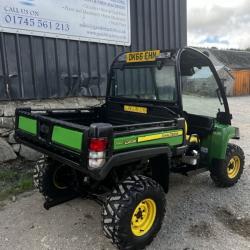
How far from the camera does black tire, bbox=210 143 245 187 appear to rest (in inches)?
195

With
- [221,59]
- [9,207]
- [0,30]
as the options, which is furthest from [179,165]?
[221,59]

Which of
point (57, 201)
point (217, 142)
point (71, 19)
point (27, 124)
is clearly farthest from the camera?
point (71, 19)

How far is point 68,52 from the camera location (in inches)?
270

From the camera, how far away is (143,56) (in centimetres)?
453

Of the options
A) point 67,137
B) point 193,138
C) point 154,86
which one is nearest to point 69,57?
point 154,86

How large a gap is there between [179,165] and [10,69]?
140 inches


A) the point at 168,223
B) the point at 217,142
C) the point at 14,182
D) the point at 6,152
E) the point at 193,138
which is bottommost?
the point at 168,223

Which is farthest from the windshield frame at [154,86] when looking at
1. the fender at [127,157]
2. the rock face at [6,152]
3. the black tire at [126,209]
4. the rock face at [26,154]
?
the rock face at [6,152]

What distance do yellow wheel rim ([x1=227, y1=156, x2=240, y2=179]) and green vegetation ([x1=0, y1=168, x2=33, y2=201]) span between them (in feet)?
10.6

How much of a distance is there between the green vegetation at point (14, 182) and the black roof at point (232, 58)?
1218 inches

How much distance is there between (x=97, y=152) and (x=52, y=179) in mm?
1716

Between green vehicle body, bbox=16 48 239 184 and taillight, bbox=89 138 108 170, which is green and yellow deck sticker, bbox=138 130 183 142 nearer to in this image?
green vehicle body, bbox=16 48 239 184

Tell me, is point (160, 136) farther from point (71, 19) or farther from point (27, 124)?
point (71, 19)

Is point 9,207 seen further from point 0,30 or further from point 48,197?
point 0,30
